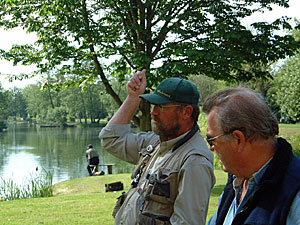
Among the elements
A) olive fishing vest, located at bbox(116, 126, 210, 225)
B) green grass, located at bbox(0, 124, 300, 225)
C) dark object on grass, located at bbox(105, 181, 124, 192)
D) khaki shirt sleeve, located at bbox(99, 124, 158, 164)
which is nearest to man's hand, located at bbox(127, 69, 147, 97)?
khaki shirt sleeve, located at bbox(99, 124, 158, 164)

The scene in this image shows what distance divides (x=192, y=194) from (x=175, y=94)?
79cm

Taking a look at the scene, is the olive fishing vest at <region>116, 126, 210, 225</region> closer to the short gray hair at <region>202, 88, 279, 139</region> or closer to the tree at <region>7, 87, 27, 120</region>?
the short gray hair at <region>202, 88, 279, 139</region>

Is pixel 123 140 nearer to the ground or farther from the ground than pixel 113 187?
farther from the ground

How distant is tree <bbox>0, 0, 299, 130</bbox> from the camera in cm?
1123

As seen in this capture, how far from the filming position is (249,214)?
5.85 feet

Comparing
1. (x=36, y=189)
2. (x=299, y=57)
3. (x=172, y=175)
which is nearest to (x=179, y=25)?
(x=36, y=189)

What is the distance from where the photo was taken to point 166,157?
2936 millimetres

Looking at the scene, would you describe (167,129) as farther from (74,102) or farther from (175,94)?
(74,102)

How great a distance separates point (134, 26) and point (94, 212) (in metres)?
5.68

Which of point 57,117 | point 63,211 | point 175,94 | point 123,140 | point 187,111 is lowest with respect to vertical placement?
point 57,117

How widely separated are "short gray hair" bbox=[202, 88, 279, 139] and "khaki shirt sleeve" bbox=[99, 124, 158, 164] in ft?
4.94

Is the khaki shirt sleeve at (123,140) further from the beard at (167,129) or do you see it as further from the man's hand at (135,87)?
the beard at (167,129)

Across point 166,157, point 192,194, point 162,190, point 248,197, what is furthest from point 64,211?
point 248,197

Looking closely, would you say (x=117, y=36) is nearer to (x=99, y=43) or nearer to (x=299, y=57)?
(x=99, y=43)
